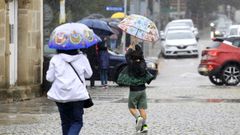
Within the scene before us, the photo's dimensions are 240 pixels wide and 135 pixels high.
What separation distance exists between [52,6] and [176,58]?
13.2 metres

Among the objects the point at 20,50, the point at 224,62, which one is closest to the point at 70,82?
the point at 20,50

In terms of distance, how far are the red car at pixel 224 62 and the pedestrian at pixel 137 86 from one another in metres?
9.89

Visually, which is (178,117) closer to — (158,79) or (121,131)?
(121,131)

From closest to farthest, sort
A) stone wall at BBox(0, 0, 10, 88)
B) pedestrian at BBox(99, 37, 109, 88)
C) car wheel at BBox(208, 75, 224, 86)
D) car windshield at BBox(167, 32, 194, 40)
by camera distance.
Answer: stone wall at BBox(0, 0, 10, 88) → pedestrian at BBox(99, 37, 109, 88) → car wheel at BBox(208, 75, 224, 86) → car windshield at BBox(167, 32, 194, 40)

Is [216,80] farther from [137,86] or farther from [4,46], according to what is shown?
Result: [137,86]

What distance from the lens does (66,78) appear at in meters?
7.91

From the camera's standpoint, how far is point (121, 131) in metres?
10.5

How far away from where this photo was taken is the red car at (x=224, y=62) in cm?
2009

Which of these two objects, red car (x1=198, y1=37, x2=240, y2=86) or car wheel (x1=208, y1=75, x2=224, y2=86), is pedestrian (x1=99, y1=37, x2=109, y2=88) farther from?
car wheel (x1=208, y1=75, x2=224, y2=86)

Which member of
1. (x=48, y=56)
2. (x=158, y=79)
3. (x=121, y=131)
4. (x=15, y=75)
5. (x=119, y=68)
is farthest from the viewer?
(x=158, y=79)

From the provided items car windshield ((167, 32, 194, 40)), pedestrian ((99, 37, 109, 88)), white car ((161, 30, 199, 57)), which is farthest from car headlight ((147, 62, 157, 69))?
car windshield ((167, 32, 194, 40))

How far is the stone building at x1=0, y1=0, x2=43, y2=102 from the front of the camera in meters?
14.5

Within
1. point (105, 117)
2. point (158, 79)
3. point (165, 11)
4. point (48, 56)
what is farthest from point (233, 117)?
point (165, 11)

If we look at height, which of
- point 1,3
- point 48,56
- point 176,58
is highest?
point 1,3
